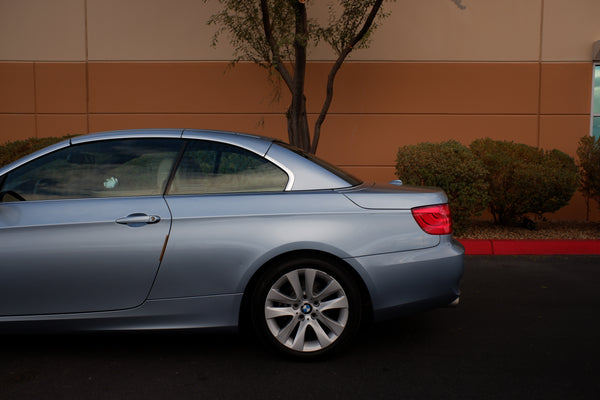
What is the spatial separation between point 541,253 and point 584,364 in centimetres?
381

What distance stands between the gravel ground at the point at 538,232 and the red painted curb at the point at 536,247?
400 mm

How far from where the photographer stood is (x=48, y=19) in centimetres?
983

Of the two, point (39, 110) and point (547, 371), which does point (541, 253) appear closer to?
point (547, 371)

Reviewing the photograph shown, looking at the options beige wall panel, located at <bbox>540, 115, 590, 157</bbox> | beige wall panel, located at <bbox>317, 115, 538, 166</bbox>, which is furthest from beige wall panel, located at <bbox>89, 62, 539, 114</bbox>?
beige wall panel, located at <bbox>540, 115, 590, 157</bbox>

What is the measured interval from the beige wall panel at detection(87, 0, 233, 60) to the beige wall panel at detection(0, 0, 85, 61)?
11.5 inches

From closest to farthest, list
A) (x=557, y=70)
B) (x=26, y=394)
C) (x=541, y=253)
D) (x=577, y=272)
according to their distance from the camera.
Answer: (x=26, y=394) → (x=577, y=272) → (x=541, y=253) → (x=557, y=70)

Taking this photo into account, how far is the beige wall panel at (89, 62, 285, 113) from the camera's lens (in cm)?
980

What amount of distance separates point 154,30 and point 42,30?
206 cm

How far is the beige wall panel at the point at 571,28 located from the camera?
952cm

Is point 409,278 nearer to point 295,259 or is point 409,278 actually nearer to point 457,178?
point 295,259

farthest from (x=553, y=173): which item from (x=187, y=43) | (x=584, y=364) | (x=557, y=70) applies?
(x=187, y=43)

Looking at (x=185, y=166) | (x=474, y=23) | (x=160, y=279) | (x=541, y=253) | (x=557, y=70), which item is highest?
(x=474, y=23)

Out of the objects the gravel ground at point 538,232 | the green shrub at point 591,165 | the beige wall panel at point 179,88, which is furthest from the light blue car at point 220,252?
the beige wall panel at point 179,88

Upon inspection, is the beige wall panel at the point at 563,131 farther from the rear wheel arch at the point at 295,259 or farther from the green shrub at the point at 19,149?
the green shrub at the point at 19,149
